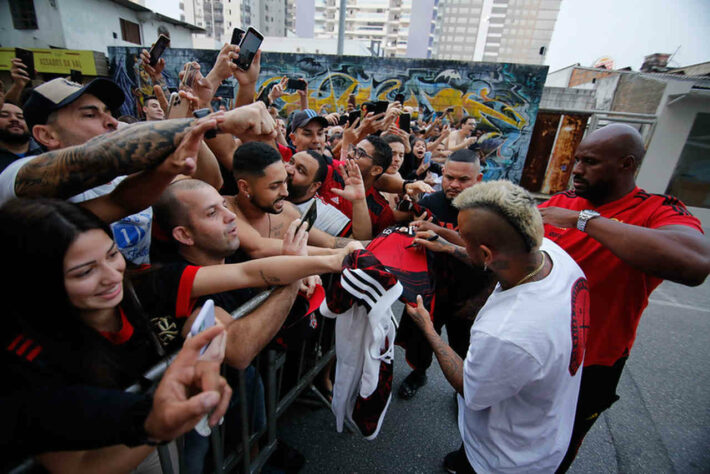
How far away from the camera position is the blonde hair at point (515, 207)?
141 cm

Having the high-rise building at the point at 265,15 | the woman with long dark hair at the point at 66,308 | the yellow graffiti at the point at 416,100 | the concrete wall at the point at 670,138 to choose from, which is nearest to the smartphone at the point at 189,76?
the woman with long dark hair at the point at 66,308

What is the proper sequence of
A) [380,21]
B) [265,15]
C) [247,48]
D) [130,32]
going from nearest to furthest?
[247,48]
[130,32]
[265,15]
[380,21]

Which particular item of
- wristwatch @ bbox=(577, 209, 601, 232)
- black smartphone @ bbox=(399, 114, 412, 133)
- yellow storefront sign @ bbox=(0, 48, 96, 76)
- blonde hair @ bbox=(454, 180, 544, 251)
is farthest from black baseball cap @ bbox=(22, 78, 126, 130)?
yellow storefront sign @ bbox=(0, 48, 96, 76)

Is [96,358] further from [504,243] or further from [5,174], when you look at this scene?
[504,243]

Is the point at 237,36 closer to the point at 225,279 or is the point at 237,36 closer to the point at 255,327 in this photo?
the point at 225,279

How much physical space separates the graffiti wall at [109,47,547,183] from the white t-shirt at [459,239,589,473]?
10912mm

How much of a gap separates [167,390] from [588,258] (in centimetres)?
230

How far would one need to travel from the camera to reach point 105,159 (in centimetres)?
136

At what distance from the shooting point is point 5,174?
1643 millimetres

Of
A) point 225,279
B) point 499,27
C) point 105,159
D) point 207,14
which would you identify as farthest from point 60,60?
point 499,27

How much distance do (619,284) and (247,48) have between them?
3309 millimetres

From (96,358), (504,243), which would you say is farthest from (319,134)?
(96,358)

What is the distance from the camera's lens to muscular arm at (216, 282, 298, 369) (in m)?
1.50

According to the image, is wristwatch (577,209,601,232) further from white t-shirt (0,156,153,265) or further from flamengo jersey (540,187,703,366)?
white t-shirt (0,156,153,265)
